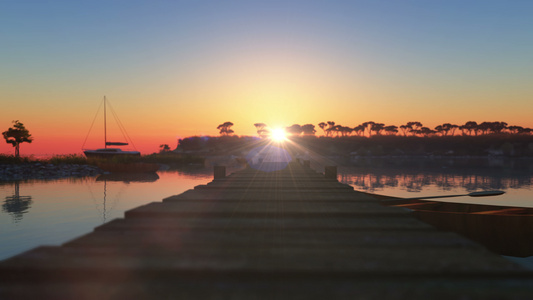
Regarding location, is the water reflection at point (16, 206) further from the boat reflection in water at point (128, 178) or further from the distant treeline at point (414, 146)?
the distant treeline at point (414, 146)

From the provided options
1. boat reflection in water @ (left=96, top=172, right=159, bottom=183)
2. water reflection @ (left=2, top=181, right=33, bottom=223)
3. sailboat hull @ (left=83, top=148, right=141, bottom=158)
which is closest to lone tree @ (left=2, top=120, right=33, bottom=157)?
sailboat hull @ (left=83, top=148, right=141, bottom=158)

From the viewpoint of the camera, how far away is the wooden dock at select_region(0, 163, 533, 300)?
221cm

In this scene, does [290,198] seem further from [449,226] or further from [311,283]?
[311,283]

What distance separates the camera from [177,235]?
3592mm

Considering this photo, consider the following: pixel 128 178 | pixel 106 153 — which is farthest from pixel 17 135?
pixel 128 178

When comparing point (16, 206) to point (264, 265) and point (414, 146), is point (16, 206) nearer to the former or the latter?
point (264, 265)

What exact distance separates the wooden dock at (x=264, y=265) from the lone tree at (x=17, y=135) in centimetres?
5825

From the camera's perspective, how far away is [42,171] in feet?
102

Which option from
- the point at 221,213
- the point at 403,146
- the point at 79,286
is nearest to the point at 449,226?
the point at 221,213

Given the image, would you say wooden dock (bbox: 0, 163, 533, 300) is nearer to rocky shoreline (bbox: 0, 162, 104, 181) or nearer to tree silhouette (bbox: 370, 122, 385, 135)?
rocky shoreline (bbox: 0, 162, 104, 181)

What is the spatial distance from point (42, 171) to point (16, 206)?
69.0 ft

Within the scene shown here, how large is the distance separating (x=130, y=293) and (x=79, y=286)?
18.0 inches

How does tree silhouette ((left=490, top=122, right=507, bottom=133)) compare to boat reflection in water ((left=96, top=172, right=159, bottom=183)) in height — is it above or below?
above

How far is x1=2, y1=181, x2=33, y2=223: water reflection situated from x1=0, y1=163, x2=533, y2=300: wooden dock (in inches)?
419
